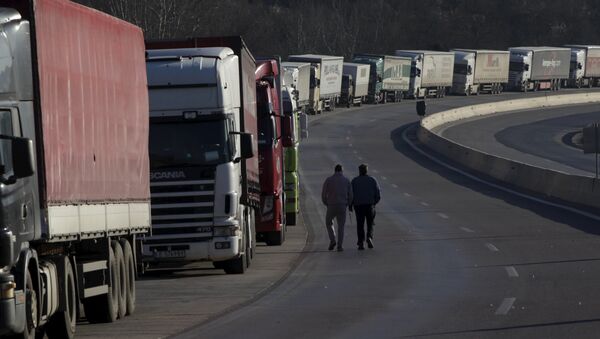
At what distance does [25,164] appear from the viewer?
11.4 meters

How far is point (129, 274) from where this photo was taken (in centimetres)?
1789

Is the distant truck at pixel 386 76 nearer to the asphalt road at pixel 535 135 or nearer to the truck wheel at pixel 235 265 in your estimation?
the asphalt road at pixel 535 135

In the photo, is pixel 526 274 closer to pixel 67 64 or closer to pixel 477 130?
pixel 67 64

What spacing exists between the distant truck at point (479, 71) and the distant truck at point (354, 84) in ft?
48.4

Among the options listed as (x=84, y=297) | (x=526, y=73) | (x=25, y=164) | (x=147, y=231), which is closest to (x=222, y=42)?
(x=147, y=231)

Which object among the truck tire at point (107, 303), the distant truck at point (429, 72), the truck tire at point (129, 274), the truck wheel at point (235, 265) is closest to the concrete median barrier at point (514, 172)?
the truck wheel at point (235, 265)

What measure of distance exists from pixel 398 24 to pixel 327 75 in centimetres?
7999

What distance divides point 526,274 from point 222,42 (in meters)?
6.36

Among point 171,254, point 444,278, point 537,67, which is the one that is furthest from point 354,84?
point 444,278

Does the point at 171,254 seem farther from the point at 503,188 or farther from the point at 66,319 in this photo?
the point at 503,188

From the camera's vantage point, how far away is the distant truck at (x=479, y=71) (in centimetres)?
12588

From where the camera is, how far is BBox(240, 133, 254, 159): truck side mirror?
74.1 feet

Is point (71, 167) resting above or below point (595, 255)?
above

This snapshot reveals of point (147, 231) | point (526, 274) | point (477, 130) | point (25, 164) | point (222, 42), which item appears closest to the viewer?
point (25, 164)
